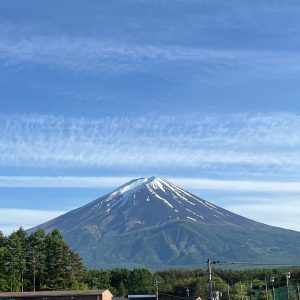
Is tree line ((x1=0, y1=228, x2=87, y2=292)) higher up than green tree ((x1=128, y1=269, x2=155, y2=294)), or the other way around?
tree line ((x1=0, y1=228, x2=87, y2=292))

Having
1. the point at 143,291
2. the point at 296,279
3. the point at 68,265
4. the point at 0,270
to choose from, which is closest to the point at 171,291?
the point at 143,291

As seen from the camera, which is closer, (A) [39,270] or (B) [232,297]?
(A) [39,270]

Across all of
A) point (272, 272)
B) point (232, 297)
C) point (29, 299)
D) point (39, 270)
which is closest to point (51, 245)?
point (39, 270)

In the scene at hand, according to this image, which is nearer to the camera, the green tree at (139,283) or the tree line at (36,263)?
the tree line at (36,263)

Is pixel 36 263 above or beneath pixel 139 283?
above

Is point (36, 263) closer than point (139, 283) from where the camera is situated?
Yes

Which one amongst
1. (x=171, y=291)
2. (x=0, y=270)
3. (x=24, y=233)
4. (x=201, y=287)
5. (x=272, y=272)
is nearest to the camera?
(x=0, y=270)

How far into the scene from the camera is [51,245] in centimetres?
7881

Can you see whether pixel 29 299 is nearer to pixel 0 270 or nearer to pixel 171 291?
pixel 0 270

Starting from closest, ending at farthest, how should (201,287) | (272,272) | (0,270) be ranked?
(0,270), (201,287), (272,272)

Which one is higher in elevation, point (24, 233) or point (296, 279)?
point (24, 233)

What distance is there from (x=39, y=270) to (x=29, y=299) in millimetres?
9364

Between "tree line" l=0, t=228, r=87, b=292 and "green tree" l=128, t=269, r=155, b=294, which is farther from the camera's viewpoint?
"green tree" l=128, t=269, r=155, b=294

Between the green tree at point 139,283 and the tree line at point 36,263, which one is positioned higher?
the tree line at point 36,263
